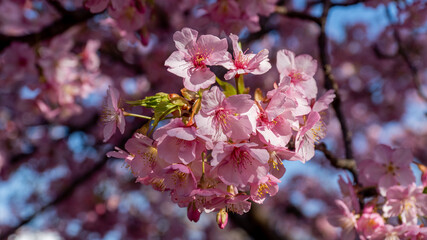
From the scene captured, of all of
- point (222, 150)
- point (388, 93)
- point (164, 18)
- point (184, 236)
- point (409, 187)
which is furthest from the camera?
point (184, 236)

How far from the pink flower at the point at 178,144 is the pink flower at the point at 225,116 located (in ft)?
0.15

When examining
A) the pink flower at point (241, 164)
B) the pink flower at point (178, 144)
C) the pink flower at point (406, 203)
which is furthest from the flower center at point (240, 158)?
the pink flower at point (406, 203)

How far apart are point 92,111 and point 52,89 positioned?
2151mm

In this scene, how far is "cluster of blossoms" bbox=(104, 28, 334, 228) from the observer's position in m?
1.17

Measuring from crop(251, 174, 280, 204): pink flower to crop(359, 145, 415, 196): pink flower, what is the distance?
2.38 ft

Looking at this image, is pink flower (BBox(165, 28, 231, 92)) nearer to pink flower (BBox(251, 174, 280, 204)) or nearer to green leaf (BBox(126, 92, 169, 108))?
green leaf (BBox(126, 92, 169, 108))

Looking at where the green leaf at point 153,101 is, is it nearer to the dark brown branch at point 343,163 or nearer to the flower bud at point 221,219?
the flower bud at point 221,219

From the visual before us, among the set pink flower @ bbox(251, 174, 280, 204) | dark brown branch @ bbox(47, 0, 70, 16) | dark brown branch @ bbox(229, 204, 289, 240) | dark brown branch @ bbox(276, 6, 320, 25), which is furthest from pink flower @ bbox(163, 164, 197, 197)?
dark brown branch @ bbox(229, 204, 289, 240)

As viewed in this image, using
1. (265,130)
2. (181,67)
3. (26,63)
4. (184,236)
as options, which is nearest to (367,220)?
(265,130)

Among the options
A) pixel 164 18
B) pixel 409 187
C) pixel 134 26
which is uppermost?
pixel 134 26

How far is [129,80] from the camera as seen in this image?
5379 millimetres

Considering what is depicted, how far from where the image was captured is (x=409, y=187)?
1.62 m

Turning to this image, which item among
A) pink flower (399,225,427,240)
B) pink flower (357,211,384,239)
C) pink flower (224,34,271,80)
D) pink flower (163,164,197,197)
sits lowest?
pink flower (357,211,384,239)

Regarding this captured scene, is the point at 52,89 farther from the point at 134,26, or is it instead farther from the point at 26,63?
the point at 134,26
